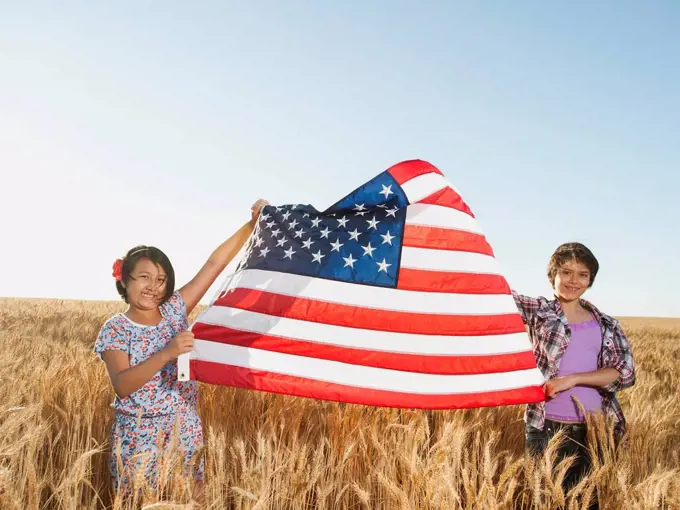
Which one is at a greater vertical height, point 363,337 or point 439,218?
point 439,218

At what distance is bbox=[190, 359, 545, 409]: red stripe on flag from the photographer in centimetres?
309

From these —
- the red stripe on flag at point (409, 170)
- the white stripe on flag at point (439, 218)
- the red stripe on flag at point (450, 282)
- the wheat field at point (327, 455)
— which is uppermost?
the red stripe on flag at point (409, 170)

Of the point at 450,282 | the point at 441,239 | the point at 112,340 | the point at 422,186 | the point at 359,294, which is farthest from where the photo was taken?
the point at 422,186

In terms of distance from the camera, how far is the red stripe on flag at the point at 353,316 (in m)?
3.29

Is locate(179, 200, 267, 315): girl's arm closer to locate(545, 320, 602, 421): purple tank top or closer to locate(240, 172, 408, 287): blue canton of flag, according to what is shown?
locate(240, 172, 408, 287): blue canton of flag

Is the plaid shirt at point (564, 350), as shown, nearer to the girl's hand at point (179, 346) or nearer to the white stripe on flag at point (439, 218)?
the white stripe on flag at point (439, 218)

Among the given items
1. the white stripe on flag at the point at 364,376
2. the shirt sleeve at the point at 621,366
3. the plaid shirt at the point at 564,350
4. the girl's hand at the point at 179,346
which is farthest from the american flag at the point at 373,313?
the shirt sleeve at the point at 621,366

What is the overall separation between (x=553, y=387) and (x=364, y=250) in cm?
137

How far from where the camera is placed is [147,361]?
2539 millimetres

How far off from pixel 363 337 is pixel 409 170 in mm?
1243

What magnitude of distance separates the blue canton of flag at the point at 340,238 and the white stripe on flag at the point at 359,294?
1.8 inches

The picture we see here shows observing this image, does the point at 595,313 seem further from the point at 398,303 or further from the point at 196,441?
the point at 196,441

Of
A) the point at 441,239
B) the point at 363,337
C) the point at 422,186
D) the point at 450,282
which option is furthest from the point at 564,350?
the point at 422,186

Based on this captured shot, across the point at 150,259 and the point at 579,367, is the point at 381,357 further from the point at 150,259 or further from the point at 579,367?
the point at 150,259
